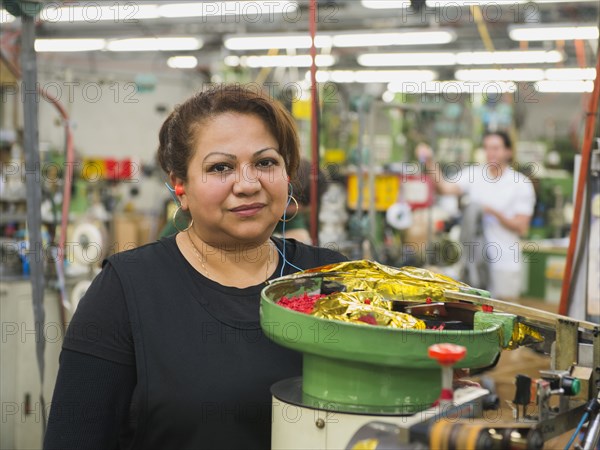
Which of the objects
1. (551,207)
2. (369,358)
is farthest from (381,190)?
Answer: (369,358)

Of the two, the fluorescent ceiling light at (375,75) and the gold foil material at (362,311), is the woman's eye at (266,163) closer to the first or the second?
the gold foil material at (362,311)

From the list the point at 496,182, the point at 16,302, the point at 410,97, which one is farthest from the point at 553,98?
the point at 16,302

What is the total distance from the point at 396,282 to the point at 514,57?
623 centimetres

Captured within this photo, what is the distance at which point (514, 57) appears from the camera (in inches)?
270

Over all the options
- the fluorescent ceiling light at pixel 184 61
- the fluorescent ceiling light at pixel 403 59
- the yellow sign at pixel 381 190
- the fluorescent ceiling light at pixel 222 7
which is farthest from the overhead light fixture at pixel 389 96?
the fluorescent ceiling light at pixel 184 61

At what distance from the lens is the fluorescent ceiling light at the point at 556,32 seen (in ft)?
17.9

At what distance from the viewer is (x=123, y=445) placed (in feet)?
4.06

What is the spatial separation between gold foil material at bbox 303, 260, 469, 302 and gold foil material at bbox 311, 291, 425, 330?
0.05 metres

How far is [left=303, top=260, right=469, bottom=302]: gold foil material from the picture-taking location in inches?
43.5

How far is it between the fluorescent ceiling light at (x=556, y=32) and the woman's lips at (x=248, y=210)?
4809mm

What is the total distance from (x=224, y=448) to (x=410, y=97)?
541 centimetres

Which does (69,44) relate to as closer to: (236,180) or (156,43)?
(156,43)

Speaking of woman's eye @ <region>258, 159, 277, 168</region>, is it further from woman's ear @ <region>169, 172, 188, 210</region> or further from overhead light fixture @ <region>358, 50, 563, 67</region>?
overhead light fixture @ <region>358, 50, 563, 67</region>

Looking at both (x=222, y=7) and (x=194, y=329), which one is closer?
(x=194, y=329)
